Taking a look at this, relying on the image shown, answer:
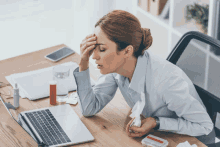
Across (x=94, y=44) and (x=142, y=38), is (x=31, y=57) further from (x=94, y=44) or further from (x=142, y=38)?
(x=142, y=38)

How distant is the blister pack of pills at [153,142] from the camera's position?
130 centimetres

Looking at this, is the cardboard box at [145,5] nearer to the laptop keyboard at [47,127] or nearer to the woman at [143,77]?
the woman at [143,77]

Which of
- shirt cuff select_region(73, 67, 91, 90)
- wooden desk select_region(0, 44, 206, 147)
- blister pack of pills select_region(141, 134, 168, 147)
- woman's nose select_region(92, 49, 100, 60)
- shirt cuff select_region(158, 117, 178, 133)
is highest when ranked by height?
woman's nose select_region(92, 49, 100, 60)

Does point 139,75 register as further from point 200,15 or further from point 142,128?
point 200,15

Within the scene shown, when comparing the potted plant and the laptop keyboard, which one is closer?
the laptop keyboard

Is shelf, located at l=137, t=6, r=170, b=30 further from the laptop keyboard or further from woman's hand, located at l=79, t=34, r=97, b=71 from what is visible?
the laptop keyboard

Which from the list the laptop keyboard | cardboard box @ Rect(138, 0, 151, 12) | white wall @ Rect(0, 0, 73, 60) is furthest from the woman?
white wall @ Rect(0, 0, 73, 60)

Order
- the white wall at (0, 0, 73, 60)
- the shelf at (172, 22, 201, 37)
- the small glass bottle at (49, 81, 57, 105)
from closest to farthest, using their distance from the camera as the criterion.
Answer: the small glass bottle at (49, 81, 57, 105) < the shelf at (172, 22, 201, 37) < the white wall at (0, 0, 73, 60)

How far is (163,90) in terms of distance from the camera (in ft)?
4.53

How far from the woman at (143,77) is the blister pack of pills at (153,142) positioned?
0.11ft

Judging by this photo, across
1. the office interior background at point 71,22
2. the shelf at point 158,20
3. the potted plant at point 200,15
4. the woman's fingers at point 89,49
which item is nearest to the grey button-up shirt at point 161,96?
the woman's fingers at point 89,49

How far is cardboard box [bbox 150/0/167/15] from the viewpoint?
3.19m

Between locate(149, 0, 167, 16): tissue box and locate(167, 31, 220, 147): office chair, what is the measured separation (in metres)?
1.63

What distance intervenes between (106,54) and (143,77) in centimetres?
20
